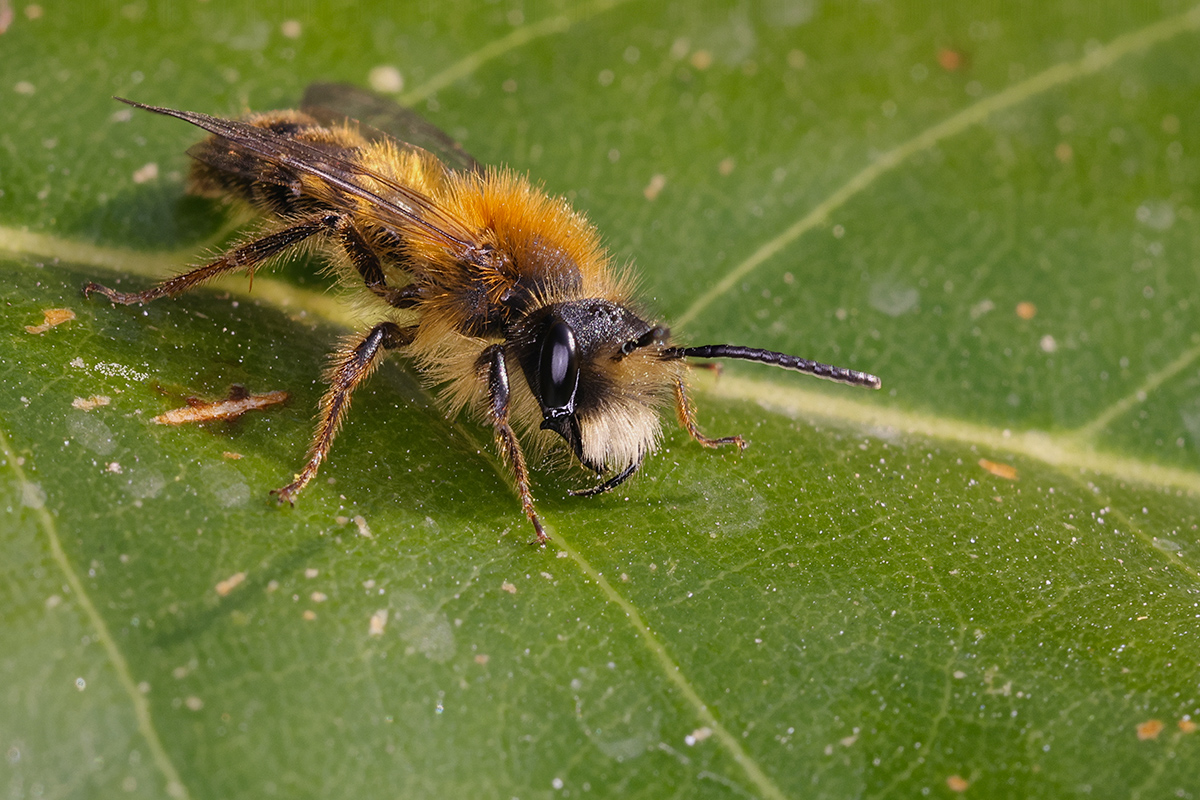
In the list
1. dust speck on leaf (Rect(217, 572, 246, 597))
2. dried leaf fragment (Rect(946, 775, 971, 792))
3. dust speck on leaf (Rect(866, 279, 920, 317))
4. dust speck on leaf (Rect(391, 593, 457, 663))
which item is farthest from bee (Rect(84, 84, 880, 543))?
dried leaf fragment (Rect(946, 775, 971, 792))

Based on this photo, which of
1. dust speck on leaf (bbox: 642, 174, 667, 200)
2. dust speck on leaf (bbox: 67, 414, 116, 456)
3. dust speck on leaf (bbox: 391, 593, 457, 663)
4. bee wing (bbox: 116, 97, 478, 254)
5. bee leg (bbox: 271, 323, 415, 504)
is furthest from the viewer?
dust speck on leaf (bbox: 642, 174, 667, 200)

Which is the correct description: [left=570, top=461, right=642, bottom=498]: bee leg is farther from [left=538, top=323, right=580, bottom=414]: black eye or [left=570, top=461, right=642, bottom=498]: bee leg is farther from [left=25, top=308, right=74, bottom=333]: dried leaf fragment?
[left=25, top=308, right=74, bottom=333]: dried leaf fragment

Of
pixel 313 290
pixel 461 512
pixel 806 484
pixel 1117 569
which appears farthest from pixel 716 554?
pixel 313 290

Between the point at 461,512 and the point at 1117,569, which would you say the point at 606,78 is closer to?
the point at 461,512

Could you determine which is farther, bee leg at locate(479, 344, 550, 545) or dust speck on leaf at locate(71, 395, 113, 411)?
bee leg at locate(479, 344, 550, 545)

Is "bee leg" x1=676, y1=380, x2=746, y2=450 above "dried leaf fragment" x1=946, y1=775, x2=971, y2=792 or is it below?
above

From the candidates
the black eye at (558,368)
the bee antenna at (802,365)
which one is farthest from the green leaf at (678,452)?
the bee antenna at (802,365)

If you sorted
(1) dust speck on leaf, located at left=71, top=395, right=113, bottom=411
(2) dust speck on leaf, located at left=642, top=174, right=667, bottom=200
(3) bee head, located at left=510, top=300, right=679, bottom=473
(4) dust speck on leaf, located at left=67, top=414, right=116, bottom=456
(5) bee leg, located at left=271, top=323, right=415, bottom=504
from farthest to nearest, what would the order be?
(2) dust speck on leaf, located at left=642, top=174, right=667, bottom=200, (3) bee head, located at left=510, top=300, right=679, bottom=473, (5) bee leg, located at left=271, top=323, right=415, bottom=504, (1) dust speck on leaf, located at left=71, top=395, right=113, bottom=411, (4) dust speck on leaf, located at left=67, top=414, right=116, bottom=456

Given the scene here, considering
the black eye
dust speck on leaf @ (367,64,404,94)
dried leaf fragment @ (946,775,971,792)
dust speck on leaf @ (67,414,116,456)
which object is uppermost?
dust speck on leaf @ (367,64,404,94)
